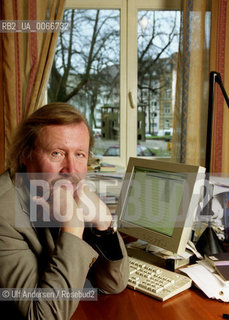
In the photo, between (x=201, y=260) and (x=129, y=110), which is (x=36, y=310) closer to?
(x=201, y=260)

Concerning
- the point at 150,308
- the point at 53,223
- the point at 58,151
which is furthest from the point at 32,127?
the point at 150,308

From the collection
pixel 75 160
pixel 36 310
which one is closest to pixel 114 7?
pixel 75 160

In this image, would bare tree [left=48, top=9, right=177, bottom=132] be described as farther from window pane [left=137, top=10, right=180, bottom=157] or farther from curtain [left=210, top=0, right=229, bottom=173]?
curtain [left=210, top=0, right=229, bottom=173]

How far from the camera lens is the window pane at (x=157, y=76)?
264cm

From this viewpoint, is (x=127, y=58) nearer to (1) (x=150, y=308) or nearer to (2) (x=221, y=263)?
(2) (x=221, y=263)

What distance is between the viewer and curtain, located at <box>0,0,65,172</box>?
7.79ft

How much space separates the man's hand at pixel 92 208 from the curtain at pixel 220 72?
1572 mm

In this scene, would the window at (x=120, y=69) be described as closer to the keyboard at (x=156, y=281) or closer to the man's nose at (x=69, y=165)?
the keyboard at (x=156, y=281)

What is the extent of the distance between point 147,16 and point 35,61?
3.03 ft

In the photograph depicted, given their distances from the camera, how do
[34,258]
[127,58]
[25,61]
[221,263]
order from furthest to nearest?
[127,58] < [25,61] < [221,263] < [34,258]

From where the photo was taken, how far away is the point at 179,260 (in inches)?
48.0

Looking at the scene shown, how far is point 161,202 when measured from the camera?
1250mm

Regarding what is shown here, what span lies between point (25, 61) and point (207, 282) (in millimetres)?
1929

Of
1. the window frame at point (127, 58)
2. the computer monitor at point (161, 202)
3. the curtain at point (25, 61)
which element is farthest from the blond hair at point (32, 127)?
the window frame at point (127, 58)
